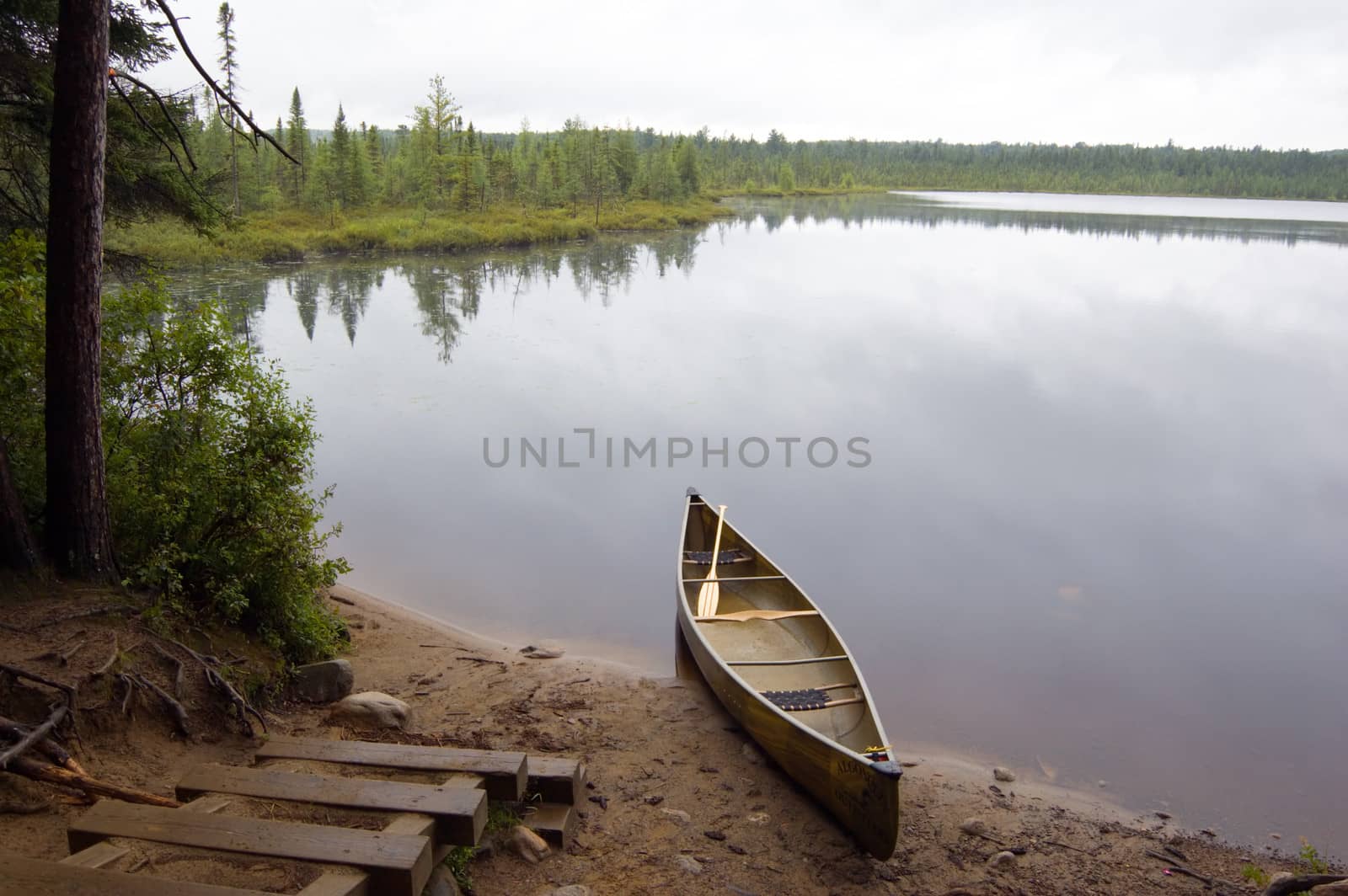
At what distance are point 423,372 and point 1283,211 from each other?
322ft

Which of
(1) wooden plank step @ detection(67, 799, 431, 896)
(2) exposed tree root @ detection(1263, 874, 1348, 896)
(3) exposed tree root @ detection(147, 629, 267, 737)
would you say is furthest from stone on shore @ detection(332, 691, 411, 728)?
(2) exposed tree root @ detection(1263, 874, 1348, 896)

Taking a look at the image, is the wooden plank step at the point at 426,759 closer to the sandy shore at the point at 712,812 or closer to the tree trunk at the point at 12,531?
the sandy shore at the point at 712,812

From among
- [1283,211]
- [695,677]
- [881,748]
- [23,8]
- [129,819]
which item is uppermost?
[1283,211]

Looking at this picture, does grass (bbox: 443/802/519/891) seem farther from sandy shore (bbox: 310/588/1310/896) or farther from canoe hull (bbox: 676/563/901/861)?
canoe hull (bbox: 676/563/901/861)

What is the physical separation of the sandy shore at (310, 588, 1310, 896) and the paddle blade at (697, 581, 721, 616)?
67cm

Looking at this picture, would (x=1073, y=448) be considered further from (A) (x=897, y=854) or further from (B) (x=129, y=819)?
(B) (x=129, y=819)

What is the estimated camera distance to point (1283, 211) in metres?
89.4

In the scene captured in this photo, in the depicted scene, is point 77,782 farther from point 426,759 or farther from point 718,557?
point 718,557

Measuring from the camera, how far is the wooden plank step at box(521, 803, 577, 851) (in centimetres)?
501

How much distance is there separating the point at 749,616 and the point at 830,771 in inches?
97.5

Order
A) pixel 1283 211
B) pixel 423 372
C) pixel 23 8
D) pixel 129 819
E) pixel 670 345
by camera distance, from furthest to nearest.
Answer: pixel 1283 211, pixel 670 345, pixel 423 372, pixel 23 8, pixel 129 819

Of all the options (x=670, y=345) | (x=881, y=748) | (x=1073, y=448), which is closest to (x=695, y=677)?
(x=881, y=748)

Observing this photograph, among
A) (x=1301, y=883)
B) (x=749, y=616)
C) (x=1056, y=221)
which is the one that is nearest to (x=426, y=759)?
(x=749, y=616)

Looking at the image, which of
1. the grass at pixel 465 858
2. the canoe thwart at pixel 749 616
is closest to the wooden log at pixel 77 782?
the grass at pixel 465 858
